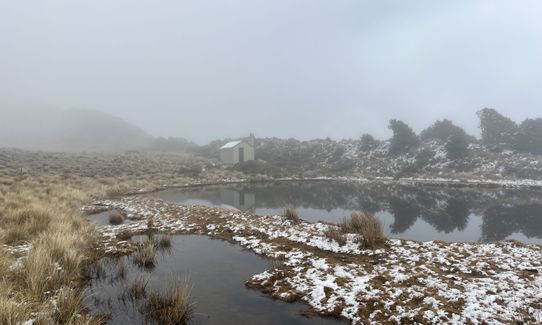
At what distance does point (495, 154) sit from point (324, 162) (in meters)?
27.3

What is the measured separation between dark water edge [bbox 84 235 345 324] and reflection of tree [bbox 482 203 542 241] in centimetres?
1025

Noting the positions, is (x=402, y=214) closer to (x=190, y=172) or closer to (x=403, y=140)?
(x=190, y=172)

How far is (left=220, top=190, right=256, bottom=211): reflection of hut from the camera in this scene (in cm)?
2117

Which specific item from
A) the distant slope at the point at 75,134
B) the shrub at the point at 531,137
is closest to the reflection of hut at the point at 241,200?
the shrub at the point at 531,137

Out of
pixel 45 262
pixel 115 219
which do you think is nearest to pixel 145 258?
pixel 45 262

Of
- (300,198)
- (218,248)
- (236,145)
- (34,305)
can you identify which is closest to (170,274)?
(218,248)

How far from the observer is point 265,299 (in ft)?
21.9

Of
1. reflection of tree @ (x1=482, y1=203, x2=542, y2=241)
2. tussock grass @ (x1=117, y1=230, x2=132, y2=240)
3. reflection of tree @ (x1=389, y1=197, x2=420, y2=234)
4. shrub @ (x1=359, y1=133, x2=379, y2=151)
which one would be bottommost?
reflection of tree @ (x1=389, y1=197, x2=420, y2=234)

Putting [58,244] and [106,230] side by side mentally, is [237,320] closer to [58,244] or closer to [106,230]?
[58,244]

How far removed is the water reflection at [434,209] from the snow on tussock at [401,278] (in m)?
3.98

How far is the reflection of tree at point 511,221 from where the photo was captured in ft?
43.9

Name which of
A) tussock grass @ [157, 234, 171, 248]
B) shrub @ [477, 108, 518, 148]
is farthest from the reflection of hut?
shrub @ [477, 108, 518, 148]

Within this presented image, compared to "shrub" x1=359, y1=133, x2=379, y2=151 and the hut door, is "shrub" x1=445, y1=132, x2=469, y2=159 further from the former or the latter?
the hut door

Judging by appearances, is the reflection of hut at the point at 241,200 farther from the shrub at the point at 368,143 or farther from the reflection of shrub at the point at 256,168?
the shrub at the point at 368,143
